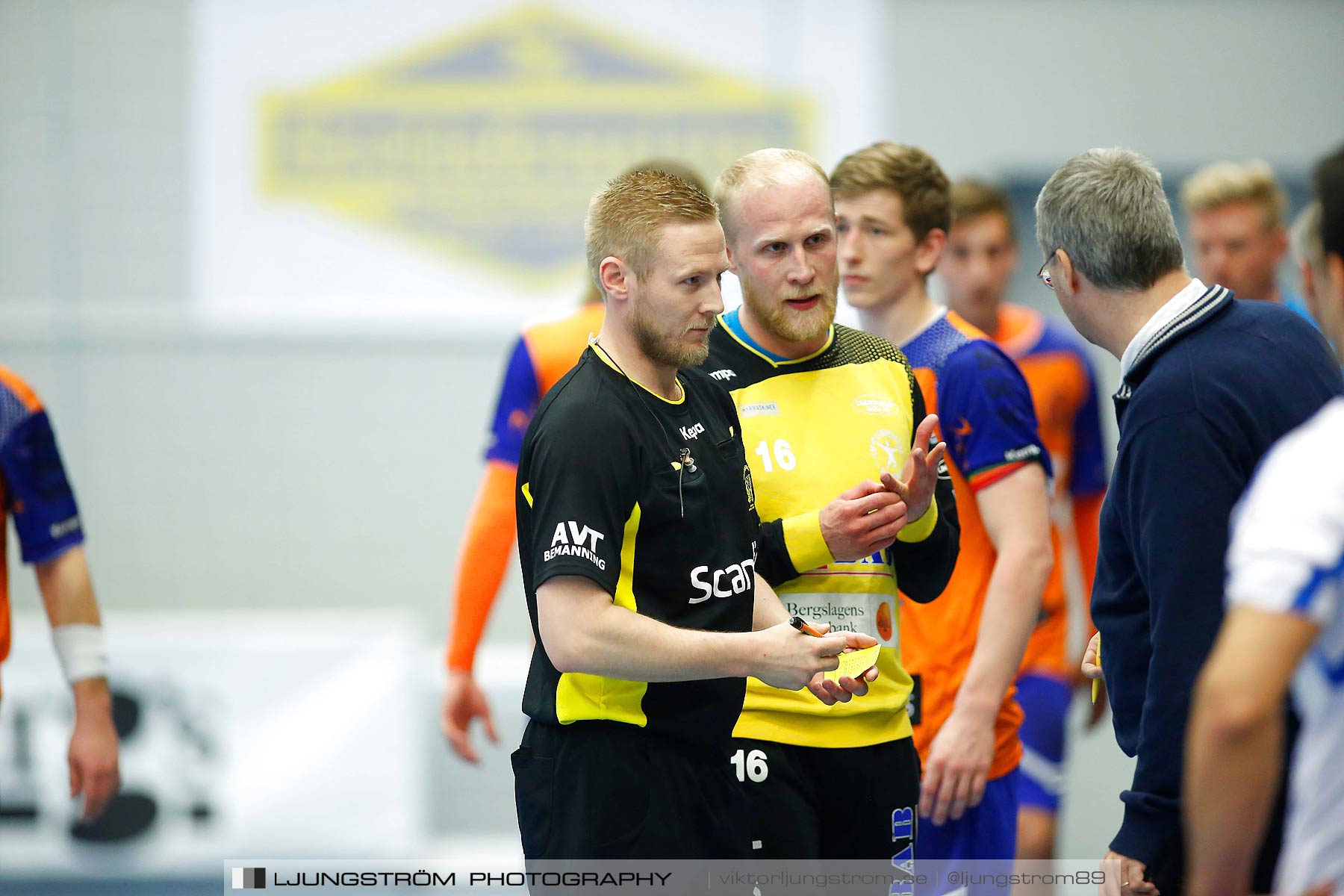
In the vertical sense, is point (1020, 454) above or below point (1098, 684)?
above

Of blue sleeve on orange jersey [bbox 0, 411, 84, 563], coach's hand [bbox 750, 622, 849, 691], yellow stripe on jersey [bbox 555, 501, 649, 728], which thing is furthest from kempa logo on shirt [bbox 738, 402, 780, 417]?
blue sleeve on orange jersey [bbox 0, 411, 84, 563]

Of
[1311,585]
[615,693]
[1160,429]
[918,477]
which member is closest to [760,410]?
[918,477]

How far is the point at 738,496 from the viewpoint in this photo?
2.45 meters

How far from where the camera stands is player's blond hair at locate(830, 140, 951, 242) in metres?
3.38

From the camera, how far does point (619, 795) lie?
2.29 metres

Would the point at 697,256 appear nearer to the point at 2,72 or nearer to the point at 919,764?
the point at 919,764

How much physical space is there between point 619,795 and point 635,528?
18.1 inches

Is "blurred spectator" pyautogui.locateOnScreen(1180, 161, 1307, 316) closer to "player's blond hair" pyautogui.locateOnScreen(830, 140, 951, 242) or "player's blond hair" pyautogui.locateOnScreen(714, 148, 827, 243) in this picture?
"player's blond hair" pyautogui.locateOnScreen(830, 140, 951, 242)

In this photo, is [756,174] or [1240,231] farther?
[1240,231]

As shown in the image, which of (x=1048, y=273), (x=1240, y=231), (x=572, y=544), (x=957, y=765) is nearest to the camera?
(x=572, y=544)

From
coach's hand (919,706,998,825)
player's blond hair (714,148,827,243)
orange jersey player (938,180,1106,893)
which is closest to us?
player's blond hair (714,148,827,243)

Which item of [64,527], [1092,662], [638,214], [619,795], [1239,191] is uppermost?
[1239,191]

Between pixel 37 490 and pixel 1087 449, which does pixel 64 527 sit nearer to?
pixel 37 490

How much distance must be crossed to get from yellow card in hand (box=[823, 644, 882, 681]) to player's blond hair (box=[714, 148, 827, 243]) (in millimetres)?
956
